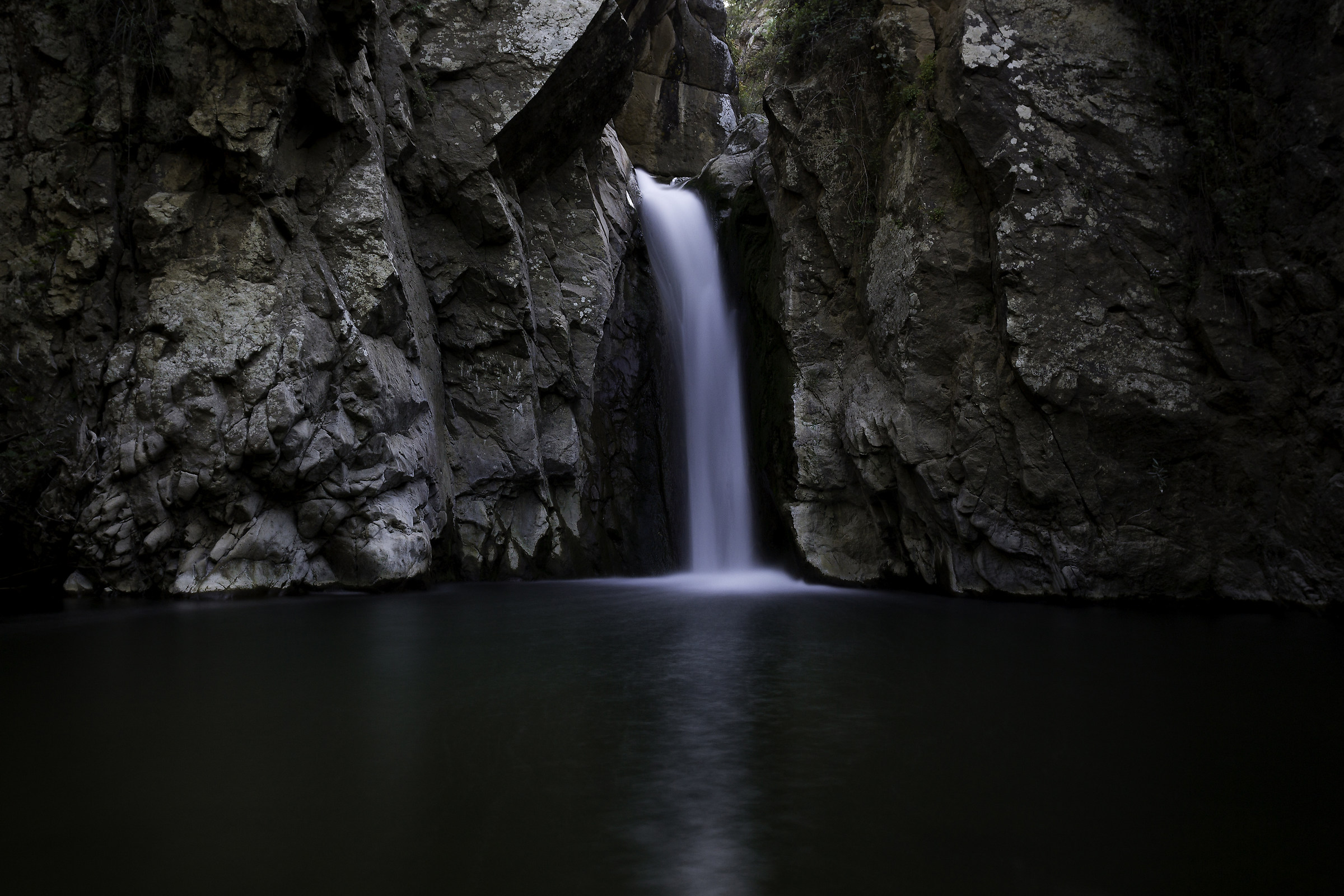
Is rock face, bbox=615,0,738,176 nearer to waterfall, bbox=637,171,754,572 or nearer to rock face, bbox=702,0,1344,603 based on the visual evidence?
waterfall, bbox=637,171,754,572

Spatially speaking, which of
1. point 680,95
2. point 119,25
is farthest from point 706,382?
point 680,95

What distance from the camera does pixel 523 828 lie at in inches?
112

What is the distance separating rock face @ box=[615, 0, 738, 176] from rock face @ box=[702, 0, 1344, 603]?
1161cm

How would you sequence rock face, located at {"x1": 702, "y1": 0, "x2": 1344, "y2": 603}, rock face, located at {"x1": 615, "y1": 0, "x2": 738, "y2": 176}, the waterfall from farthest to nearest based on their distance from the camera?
rock face, located at {"x1": 615, "y1": 0, "x2": 738, "y2": 176} < the waterfall < rock face, located at {"x1": 702, "y1": 0, "x2": 1344, "y2": 603}

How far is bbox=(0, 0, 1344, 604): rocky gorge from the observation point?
8.68 metres

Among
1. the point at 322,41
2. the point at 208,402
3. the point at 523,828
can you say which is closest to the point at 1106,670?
the point at 523,828

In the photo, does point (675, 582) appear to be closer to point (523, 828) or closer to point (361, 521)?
point (361, 521)

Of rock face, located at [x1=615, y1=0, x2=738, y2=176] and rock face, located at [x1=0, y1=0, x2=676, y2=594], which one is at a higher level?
rock face, located at [x1=615, y1=0, x2=738, y2=176]

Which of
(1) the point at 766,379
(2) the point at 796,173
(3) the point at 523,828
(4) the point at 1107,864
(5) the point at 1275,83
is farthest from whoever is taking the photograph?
(1) the point at 766,379

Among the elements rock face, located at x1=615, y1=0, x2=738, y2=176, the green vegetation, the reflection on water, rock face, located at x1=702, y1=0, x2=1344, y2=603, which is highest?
rock face, located at x1=615, y1=0, x2=738, y2=176

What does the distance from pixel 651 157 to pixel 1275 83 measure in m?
15.6

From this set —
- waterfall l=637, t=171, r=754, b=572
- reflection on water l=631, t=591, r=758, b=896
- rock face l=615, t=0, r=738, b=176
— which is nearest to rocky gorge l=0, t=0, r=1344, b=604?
waterfall l=637, t=171, r=754, b=572

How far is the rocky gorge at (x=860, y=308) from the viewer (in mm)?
8680

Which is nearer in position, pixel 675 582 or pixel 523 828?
pixel 523 828
